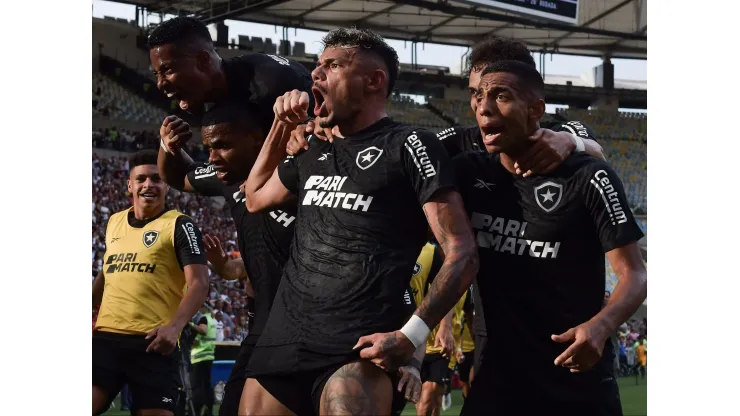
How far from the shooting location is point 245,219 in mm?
4633

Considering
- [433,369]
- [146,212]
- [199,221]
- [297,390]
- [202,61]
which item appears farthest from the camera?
[199,221]

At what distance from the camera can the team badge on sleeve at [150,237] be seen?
671cm

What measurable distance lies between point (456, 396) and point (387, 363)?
13110mm

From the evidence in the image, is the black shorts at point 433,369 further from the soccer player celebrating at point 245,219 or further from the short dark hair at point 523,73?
the short dark hair at point 523,73

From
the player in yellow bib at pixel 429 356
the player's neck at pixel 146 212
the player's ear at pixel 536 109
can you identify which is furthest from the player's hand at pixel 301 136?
the player in yellow bib at pixel 429 356

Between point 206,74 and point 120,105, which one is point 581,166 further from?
point 120,105

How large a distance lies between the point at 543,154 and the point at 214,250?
2.55 meters

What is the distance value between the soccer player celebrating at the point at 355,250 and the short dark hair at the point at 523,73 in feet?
1.27

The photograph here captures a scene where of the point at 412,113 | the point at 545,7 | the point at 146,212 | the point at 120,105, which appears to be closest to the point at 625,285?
the point at 146,212

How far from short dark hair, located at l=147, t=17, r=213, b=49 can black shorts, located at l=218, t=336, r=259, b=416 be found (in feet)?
4.53

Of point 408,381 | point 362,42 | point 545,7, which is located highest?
point 545,7

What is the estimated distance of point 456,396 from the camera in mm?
16062

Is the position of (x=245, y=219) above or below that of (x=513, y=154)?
below
